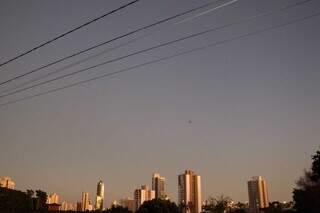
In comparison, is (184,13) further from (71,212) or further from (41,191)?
(41,191)

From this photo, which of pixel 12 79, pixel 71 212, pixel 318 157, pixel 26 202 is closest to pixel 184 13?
pixel 12 79

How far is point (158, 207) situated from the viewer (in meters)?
70.4

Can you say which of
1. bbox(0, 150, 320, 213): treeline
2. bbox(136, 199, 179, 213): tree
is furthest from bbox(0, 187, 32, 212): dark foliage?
bbox(136, 199, 179, 213): tree

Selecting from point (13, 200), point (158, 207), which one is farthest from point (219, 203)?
point (13, 200)

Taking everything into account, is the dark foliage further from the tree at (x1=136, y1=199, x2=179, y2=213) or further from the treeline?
the tree at (x1=136, y1=199, x2=179, y2=213)

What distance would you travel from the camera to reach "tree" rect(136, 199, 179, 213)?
231ft

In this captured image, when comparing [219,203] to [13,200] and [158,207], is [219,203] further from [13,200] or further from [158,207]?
[13,200]

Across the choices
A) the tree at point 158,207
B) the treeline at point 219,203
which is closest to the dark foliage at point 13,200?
the treeline at point 219,203

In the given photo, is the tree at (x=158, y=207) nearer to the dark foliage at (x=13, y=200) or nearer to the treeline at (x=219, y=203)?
the treeline at (x=219, y=203)

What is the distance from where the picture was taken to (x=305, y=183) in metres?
65.5

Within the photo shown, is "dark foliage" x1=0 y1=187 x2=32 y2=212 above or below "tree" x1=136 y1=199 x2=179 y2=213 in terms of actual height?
above

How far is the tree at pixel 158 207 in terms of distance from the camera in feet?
231

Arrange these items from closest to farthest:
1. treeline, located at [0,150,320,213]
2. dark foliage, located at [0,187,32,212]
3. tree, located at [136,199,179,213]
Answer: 1. treeline, located at [0,150,320,213]
2. tree, located at [136,199,179,213]
3. dark foliage, located at [0,187,32,212]

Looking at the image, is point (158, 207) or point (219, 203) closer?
point (158, 207)
